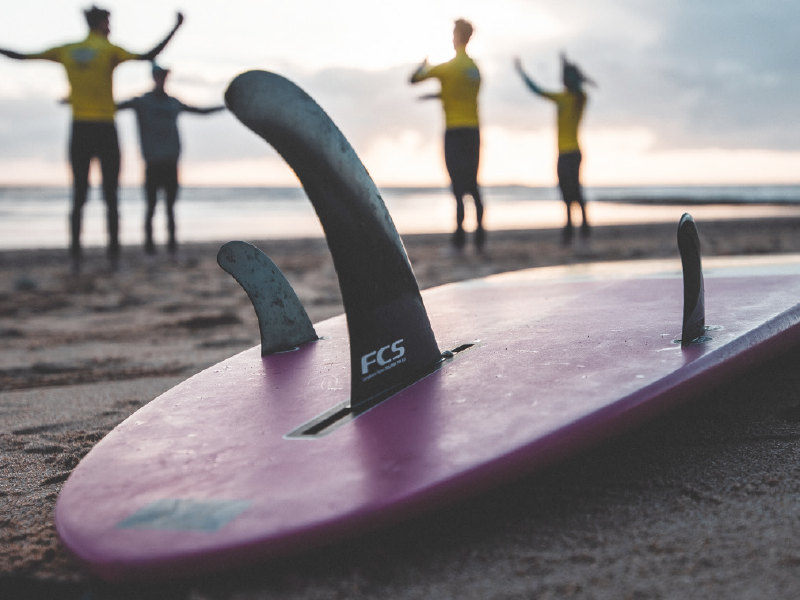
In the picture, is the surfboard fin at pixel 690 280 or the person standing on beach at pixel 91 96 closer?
the surfboard fin at pixel 690 280

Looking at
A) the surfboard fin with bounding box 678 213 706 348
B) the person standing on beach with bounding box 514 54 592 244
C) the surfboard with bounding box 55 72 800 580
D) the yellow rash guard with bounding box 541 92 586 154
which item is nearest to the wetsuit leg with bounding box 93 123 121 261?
the person standing on beach with bounding box 514 54 592 244

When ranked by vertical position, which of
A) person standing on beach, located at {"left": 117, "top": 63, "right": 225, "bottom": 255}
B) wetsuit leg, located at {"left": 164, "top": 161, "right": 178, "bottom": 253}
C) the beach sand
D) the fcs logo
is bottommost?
the beach sand

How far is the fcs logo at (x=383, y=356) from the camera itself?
1192 mm

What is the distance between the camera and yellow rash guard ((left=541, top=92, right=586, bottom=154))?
6406mm

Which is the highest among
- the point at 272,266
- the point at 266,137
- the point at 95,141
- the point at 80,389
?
the point at 95,141

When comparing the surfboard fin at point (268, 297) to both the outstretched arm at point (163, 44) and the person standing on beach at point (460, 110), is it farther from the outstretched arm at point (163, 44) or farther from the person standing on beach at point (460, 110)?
the person standing on beach at point (460, 110)

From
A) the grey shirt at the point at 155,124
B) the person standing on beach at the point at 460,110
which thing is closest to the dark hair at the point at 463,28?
the person standing on beach at the point at 460,110

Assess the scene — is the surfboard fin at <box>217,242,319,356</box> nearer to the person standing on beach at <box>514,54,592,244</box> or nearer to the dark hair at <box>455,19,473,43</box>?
the dark hair at <box>455,19,473,43</box>

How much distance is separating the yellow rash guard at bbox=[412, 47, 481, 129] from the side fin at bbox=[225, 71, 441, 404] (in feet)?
14.7

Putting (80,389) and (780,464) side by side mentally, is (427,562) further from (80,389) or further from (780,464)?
(80,389)

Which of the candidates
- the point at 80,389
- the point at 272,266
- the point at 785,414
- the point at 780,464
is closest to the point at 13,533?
the point at 272,266

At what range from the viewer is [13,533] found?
3.68 feet

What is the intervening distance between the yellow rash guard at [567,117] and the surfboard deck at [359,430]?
16.5 feet

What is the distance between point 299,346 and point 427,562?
2.64ft
